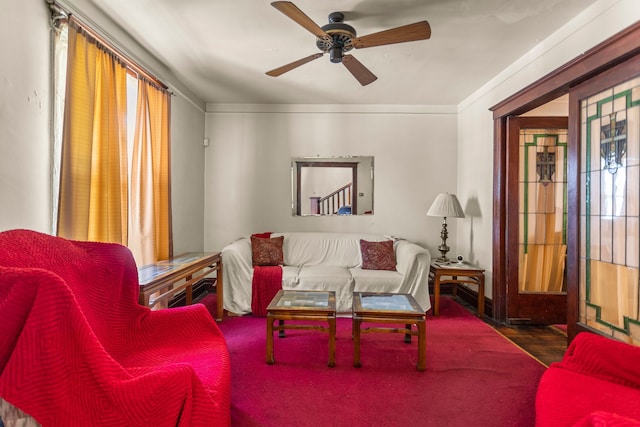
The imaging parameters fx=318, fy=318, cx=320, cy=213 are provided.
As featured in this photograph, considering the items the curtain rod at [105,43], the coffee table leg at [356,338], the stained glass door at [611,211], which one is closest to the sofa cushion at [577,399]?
the stained glass door at [611,211]

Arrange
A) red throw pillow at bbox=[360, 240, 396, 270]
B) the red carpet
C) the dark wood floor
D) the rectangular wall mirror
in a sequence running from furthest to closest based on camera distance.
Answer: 1. the rectangular wall mirror
2. red throw pillow at bbox=[360, 240, 396, 270]
3. the dark wood floor
4. the red carpet

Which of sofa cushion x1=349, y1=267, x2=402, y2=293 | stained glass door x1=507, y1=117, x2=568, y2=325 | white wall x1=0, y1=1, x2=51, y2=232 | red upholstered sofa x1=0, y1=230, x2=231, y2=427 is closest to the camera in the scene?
red upholstered sofa x1=0, y1=230, x2=231, y2=427

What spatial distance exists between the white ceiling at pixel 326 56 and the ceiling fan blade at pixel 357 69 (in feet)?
0.95

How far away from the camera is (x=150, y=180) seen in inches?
114

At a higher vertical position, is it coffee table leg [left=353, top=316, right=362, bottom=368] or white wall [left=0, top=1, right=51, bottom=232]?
white wall [left=0, top=1, right=51, bottom=232]

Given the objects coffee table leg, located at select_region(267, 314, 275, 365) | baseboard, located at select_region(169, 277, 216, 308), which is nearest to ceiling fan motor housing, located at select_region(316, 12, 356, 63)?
coffee table leg, located at select_region(267, 314, 275, 365)

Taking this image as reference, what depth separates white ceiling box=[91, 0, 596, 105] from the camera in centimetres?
218

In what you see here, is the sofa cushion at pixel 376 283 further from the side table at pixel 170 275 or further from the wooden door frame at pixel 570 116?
the side table at pixel 170 275

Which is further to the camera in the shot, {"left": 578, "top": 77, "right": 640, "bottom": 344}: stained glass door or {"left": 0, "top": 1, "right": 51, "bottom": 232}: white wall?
{"left": 578, "top": 77, "right": 640, "bottom": 344}: stained glass door

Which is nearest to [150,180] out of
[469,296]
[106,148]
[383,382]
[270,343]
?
[106,148]

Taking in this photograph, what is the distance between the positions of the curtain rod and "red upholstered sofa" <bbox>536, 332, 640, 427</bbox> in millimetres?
3180

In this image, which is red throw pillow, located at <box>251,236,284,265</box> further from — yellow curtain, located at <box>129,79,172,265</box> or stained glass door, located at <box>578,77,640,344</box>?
stained glass door, located at <box>578,77,640,344</box>

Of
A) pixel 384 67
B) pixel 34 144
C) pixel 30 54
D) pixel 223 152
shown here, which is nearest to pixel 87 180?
pixel 34 144

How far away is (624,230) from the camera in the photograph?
1.99m
